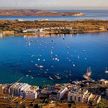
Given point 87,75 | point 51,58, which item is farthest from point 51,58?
point 87,75

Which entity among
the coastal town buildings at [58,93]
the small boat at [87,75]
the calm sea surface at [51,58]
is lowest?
the calm sea surface at [51,58]

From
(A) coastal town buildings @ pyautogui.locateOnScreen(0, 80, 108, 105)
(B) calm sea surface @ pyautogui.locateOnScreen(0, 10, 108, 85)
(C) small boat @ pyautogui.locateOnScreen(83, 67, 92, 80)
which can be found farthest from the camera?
(B) calm sea surface @ pyautogui.locateOnScreen(0, 10, 108, 85)

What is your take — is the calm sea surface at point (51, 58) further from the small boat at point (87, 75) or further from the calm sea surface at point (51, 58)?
the small boat at point (87, 75)

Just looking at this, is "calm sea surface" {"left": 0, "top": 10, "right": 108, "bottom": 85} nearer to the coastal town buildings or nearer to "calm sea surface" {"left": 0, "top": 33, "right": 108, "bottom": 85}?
"calm sea surface" {"left": 0, "top": 33, "right": 108, "bottom": 85}

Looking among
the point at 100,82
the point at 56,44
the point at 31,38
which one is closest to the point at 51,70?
the point at 100,82

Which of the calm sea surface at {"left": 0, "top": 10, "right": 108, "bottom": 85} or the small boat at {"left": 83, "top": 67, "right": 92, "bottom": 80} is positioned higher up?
the small boat at {"left": 83, "top": 67, "right": 92, "bottom": 80}

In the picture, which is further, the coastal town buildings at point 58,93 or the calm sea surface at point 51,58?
the calm sea surface at point 51,58

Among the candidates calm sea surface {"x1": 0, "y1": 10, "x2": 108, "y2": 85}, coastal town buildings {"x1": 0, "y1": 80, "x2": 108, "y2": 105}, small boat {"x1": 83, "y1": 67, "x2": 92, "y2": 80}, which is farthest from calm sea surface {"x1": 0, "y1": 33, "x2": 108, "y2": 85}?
coastal town buildings {"x1": 0, "y1": 80, "x2": 108, "y2": 105}

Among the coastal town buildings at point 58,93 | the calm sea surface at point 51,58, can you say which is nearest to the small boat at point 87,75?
the calm sea surface at point 51,58
